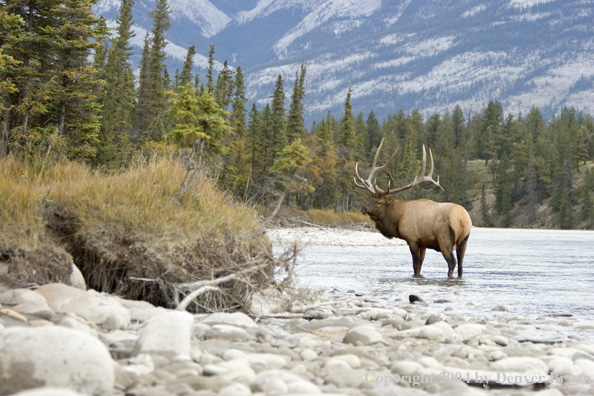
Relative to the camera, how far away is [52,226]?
8148 millimetres

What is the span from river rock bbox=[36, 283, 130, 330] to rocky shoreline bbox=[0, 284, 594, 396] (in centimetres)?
1

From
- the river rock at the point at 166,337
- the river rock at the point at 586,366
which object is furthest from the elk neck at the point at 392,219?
the river rock at the point at 166,337

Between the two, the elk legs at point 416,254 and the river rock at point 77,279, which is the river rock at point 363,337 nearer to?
the river rock at point 77,279

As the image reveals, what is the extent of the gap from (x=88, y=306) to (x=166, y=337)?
1.56 metres

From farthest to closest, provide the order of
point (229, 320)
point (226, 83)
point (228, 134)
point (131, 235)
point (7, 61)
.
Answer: point (226, 83)
point (7, 61)
point (228, 134)
point (131, 235)
point (229, 320)

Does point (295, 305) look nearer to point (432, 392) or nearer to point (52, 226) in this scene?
point (52, 226)

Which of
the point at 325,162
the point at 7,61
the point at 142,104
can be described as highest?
the point at 142,104

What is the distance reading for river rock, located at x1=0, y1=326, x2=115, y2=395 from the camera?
379 centimetres

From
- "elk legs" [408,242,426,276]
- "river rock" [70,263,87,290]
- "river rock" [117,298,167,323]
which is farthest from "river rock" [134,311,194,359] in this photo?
"elk legs" [408,242,426,276]

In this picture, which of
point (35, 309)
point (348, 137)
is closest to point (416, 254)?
point (35, 309)

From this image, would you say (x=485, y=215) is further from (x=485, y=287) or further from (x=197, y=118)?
(x=197, y=118)

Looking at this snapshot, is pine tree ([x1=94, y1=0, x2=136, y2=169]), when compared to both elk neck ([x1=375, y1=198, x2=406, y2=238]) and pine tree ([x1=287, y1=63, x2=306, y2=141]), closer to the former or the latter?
pine tree ([x1=287, y1=63, x2=306, y2=141])

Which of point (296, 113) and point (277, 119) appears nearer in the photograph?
point (296, 113)

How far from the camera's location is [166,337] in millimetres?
5219
